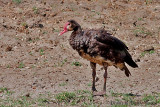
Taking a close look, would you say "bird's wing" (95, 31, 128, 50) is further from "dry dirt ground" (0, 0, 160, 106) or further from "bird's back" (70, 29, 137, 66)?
"dry dirt ground" (0, 0, 160, 106)

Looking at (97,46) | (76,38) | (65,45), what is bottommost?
(65,45)

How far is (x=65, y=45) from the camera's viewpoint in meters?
12.1

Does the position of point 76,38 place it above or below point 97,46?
above

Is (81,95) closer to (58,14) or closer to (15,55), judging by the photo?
(15,55)

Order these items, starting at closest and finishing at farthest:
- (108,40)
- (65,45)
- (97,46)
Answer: (97,46) → (108,40) → (65,45)

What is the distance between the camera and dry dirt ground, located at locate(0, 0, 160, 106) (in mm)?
9758

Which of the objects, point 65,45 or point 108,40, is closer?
point 108,40

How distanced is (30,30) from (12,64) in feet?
6.46

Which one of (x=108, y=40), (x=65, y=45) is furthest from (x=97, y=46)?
(x=65, y=45)

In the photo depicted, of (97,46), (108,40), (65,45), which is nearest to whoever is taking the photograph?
(97,46)

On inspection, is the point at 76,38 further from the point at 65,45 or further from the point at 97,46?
the point at 65,45

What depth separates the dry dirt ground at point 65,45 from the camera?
32.0 feet

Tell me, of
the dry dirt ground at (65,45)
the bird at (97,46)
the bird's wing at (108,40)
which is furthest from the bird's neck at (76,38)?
the dry dirt ground at (65,45)

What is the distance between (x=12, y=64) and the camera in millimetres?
10891
